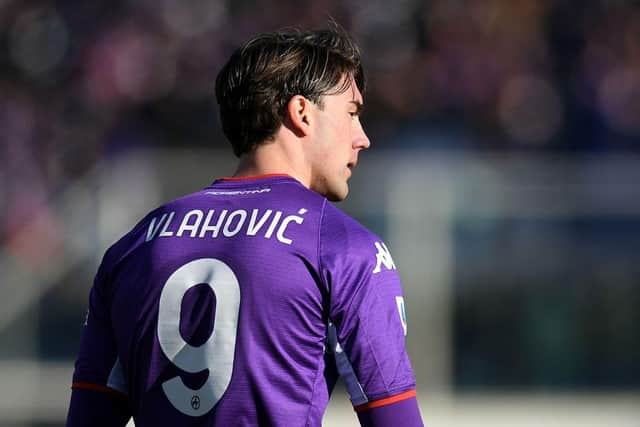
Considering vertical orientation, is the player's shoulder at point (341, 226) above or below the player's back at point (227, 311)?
above

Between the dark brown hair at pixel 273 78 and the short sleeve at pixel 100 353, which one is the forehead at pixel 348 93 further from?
the short sleeve at pixel 100 353

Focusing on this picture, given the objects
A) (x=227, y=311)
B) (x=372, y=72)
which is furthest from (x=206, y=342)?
(x=372, y=72)

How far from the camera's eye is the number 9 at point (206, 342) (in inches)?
72.2

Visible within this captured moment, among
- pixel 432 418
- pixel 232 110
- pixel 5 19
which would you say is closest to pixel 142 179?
pixel 432 418

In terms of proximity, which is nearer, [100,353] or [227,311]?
[227,311]

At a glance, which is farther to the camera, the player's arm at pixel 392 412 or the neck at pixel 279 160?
the neck at pixel 279 160

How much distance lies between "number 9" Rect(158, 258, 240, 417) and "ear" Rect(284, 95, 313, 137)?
0.98 feet

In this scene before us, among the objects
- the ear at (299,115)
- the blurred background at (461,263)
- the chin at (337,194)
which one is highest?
the ear at (299,115)

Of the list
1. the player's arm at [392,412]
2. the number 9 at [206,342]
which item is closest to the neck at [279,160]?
the number 9 at [206,342]

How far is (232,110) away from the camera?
2.04 metres

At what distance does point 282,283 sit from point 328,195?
0.29 m

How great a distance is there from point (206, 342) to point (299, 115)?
447 mm

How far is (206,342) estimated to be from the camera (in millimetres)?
1845

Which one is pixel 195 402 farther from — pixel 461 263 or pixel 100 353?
pixel 461 263
